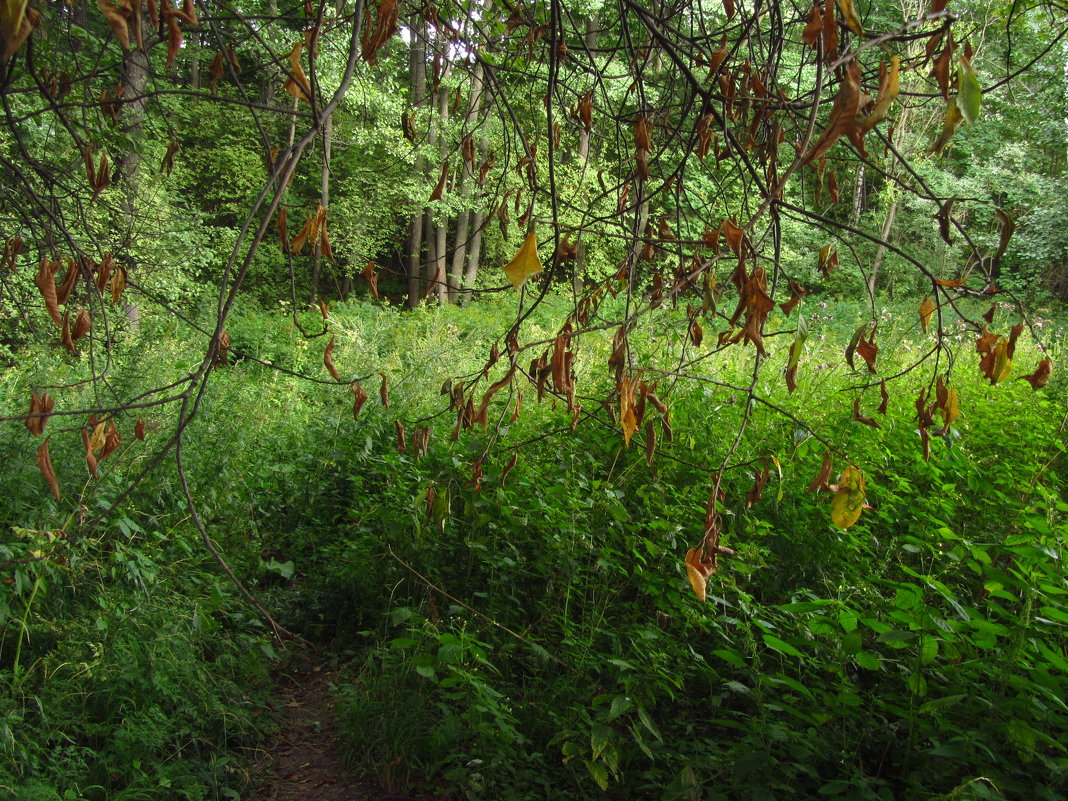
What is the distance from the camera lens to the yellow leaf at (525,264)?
1024 millimetres

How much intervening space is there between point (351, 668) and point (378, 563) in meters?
0.51

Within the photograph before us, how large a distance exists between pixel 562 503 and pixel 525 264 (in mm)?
2565

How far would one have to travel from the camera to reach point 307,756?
10.2 ft

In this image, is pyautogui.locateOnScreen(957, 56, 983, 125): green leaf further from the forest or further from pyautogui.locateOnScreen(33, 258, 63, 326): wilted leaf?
pyautogui.locateOnScreen(33, 258, 63, 326): wilted leaf

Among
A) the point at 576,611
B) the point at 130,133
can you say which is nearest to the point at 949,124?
the point at 576,611

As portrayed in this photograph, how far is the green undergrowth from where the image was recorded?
218cm

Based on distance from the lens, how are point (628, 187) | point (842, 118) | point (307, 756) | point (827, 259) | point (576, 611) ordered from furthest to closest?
point (576, 611)
point (307, 756)
point (628, 187)
point (827, 259)
point (842, 118)

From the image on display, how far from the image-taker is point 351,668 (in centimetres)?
363

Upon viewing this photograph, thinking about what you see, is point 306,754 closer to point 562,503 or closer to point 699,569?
point 562,503

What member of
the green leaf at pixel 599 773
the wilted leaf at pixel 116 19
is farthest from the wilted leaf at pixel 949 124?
the green leaf at pixel 599 773

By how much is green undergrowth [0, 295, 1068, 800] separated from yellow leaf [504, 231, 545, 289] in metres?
0.52

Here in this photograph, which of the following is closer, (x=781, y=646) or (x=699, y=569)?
(x=699, y=569)

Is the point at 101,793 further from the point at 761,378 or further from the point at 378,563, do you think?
the point at 761,378

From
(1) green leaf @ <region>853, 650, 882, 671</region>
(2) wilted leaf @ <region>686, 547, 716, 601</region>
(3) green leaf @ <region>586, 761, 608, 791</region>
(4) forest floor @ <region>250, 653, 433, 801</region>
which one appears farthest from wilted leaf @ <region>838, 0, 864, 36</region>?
(4) forest floor @ <region>250, 653, 433, 801</region>
